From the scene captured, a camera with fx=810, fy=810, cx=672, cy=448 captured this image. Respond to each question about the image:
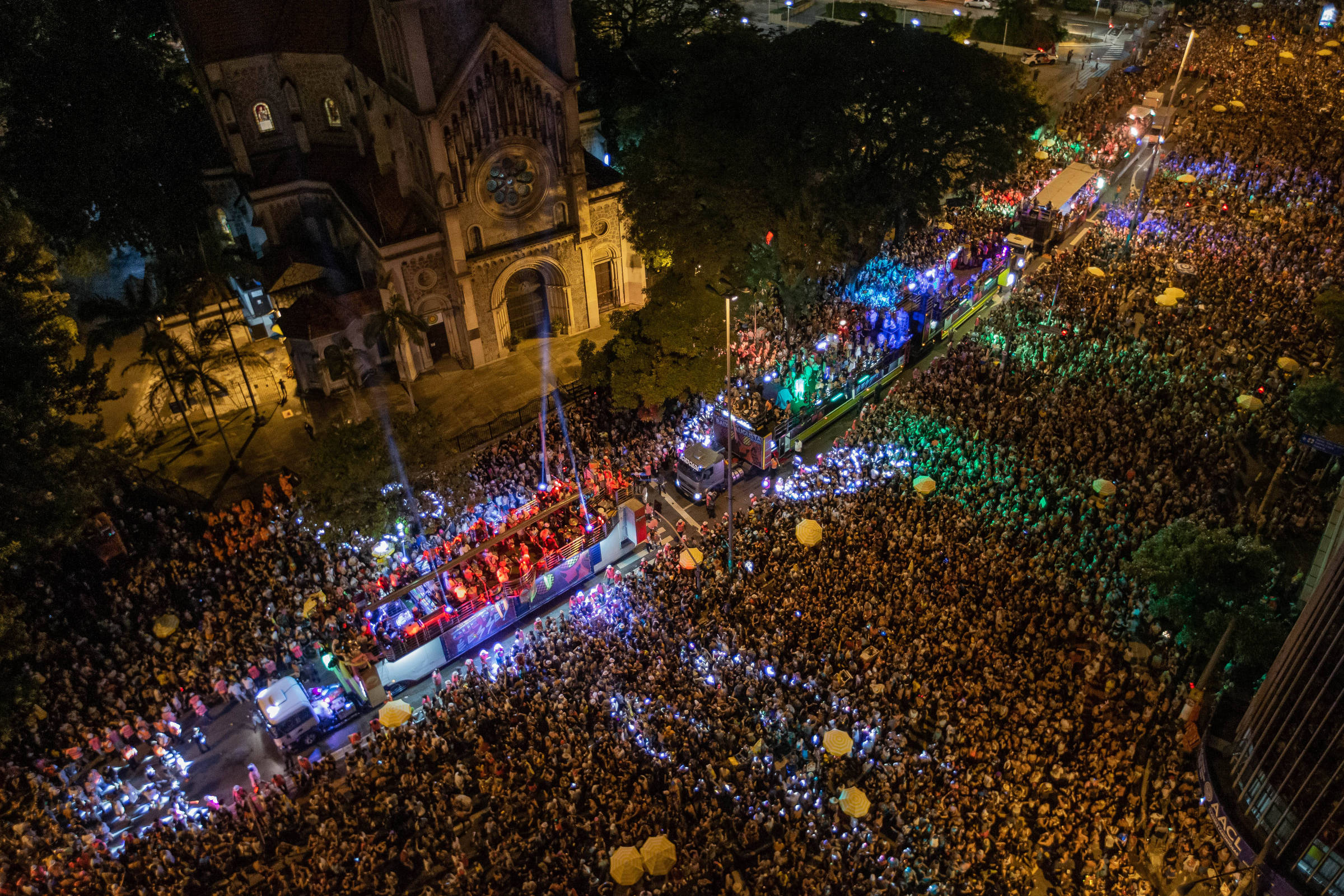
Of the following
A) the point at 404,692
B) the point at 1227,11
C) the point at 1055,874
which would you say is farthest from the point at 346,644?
the point at 1227,11

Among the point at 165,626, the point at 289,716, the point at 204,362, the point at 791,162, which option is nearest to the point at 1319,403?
the point at 791,162

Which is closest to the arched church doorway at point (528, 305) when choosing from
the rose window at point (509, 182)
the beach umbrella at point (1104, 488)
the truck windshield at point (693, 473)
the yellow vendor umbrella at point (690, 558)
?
the rose window at point (509, 182)

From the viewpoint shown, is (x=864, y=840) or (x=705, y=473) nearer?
(x=864, y=840)

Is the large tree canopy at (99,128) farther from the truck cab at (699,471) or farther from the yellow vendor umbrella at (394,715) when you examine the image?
the yellow vendor umbrella at (394,715)

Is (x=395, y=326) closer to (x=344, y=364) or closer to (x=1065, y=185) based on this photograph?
(x=344, y=364)

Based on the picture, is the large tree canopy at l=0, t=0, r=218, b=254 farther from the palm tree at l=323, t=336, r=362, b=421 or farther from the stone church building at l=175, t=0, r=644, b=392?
the palm tree at l=323, t=336, r=362, b=421

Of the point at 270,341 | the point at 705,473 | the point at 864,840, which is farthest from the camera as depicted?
the point at 270,341

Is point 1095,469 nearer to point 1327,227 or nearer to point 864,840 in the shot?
point 864,840
